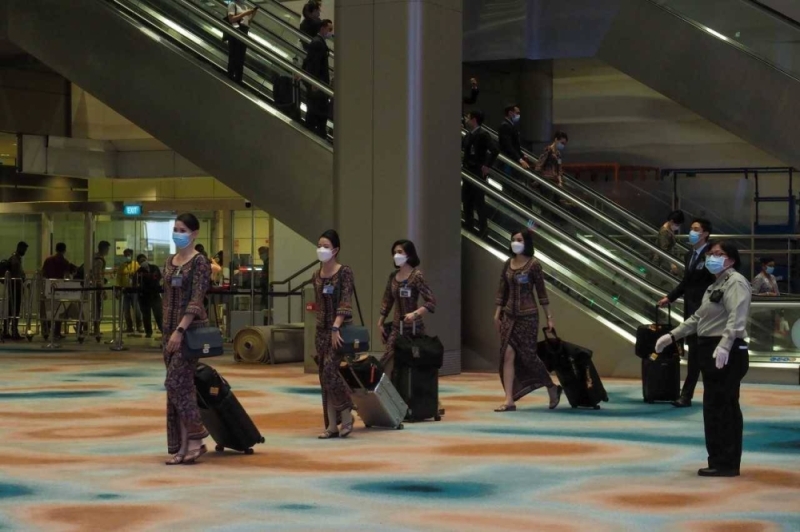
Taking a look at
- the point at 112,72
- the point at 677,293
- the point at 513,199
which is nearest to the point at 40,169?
the point at 112,72

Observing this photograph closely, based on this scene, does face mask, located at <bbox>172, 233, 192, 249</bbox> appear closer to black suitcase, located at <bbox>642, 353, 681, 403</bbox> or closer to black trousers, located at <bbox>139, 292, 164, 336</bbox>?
black suitcase, located at <bbox>642, 353, 681, 403</bbox>

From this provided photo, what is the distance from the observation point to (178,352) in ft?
31.7

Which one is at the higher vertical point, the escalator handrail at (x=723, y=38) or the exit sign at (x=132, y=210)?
the escalator handrail at (x=723, y=38)

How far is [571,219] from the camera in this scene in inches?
725

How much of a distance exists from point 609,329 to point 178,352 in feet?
27.7

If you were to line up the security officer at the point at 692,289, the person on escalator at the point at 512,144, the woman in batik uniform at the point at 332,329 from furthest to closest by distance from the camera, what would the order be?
the person on escalator at the point at 512,144, the security officer at the point at 692,289, the woman in batik uniform at the point at 332,329

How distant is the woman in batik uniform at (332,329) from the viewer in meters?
11.2

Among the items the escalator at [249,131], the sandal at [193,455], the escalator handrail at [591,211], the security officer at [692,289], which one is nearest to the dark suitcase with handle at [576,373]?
the security officer at [692,289]

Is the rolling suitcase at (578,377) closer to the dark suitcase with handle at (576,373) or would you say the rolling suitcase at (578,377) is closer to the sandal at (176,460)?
the dark suitcase with handle at (576,373)

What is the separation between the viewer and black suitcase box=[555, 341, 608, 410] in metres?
13.5

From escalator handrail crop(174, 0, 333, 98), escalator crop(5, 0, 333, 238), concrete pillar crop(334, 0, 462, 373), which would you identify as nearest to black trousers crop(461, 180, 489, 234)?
concrete pillar crop(334, 0, 462, 373)

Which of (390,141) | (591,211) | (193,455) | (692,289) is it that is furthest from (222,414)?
(591,211)

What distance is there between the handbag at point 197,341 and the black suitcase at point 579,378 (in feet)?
15.8

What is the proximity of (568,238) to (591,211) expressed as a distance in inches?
53.6
